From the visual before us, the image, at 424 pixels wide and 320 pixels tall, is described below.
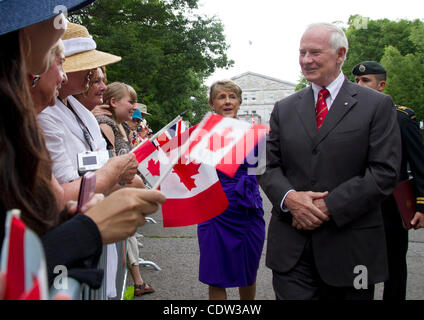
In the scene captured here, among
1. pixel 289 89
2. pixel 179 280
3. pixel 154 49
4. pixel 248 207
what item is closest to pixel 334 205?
pixel 248 207

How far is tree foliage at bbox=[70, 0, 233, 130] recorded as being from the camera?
55.2 ft

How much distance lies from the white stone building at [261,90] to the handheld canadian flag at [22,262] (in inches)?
3636

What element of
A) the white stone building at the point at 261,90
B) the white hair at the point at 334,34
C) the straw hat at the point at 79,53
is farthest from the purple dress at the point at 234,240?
the white stone building at the point at 261,90

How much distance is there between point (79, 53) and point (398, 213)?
2.82 metres

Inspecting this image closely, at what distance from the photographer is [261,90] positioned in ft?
309

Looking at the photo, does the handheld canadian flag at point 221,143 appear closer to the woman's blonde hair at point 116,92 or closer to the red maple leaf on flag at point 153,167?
the red maple leaf on flag at point 153,167

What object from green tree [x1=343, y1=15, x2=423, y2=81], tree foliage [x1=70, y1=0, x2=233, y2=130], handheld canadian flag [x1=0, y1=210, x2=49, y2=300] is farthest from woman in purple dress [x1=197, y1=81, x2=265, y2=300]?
green tree [x1=343, y1=15, x2=423, y2=81]

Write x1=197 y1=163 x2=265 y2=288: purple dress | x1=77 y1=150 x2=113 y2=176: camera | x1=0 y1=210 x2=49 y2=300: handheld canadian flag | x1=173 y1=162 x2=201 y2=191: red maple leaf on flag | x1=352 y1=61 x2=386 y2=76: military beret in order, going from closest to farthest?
x1=0 y1=210 x2=49 y2=300: handheld canadian flag, x1=77 y1=150 x2=113 y2=176: camera, x1=173 y1=162 x2=201 y2=191: red maple leaf on flag, x1=197 y1=163 x2=265 y2=288: purple dress, x1=352 y1=61 x2=386 y2=76: military beret

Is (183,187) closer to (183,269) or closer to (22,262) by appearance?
(22,262)

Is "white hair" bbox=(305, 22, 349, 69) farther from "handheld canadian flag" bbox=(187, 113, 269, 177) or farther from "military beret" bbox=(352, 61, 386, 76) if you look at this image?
"military beret" bbox=(352, 61, 386, 76)

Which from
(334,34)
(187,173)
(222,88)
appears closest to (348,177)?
(334,34)

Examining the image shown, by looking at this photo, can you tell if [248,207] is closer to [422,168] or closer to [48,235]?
[422,168]

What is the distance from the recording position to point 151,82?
64.7 feet

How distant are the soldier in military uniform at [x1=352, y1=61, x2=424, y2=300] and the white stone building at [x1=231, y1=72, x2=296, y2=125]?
89251 mm
